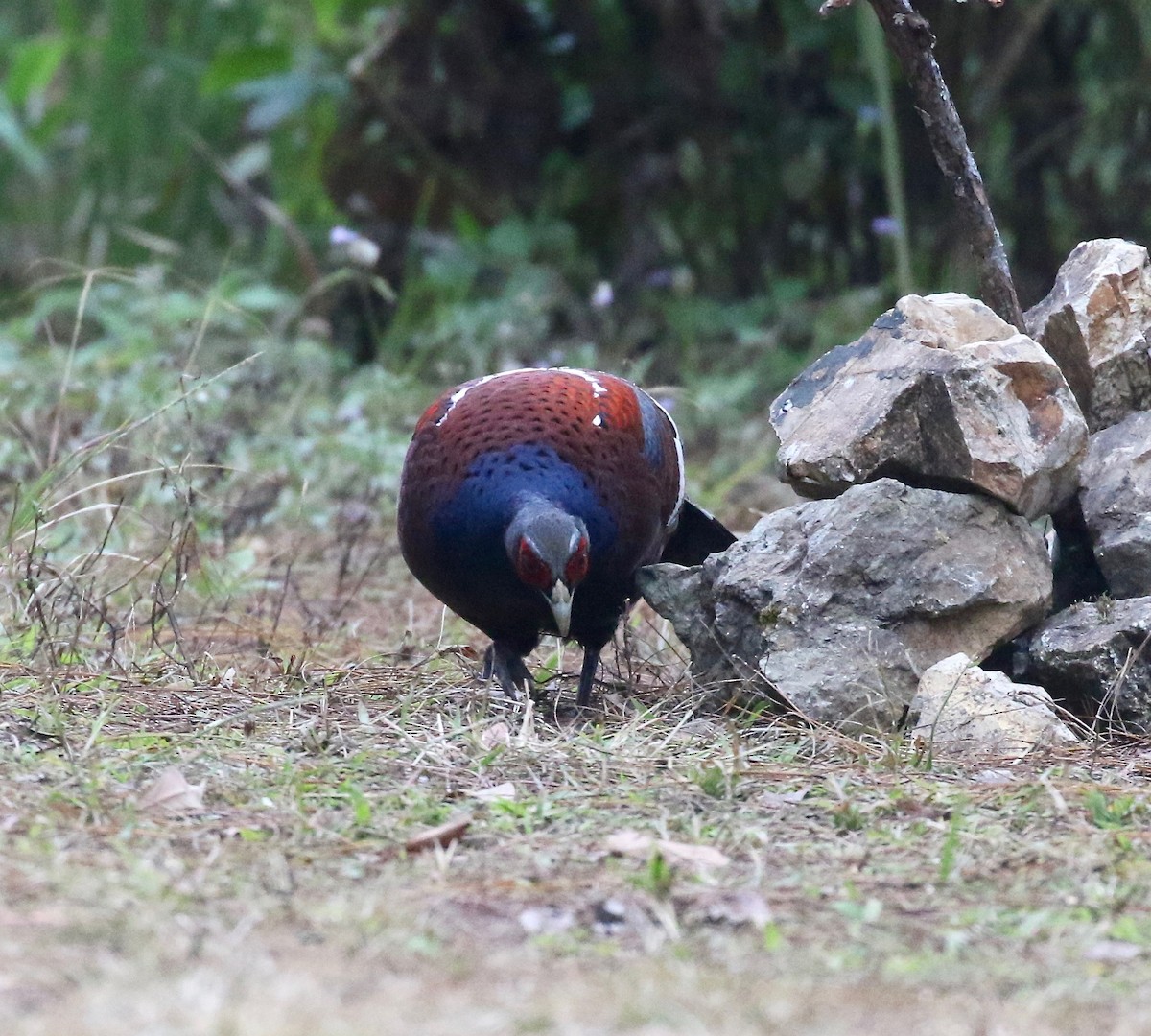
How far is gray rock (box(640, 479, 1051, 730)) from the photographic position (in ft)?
10.5

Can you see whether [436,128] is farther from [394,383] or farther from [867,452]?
[867,452]

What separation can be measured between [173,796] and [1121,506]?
192 centimetres

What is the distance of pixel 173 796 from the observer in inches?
103

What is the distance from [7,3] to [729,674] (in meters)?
7.86

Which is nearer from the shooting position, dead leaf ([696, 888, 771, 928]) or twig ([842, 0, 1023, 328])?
dead leaf ([696, 888, 771, 928])

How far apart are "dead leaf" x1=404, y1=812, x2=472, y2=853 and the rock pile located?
0.89 m

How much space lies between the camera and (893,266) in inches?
290

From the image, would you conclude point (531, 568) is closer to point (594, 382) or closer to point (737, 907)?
point (594, 382)

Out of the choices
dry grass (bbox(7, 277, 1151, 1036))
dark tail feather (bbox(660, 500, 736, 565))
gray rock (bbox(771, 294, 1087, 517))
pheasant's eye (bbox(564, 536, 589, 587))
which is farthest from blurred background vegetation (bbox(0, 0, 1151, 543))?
pheasant's eye (bbox(564, 536, 589, 587))

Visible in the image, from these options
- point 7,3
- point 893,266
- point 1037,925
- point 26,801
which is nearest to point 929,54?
point 1037,925

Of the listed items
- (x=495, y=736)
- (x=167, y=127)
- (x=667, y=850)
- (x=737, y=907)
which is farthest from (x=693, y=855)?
(x=167, y=127)

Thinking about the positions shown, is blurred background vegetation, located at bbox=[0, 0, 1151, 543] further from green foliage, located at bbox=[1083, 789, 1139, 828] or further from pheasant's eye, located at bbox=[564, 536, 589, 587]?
green foliage, located at bbox=[1083, 789, 1139, 828]

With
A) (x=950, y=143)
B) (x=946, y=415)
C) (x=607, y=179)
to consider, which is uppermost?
(x=950, y=143)

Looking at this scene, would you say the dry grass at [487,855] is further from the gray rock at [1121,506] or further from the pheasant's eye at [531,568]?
the gray rock at [1121,506]
